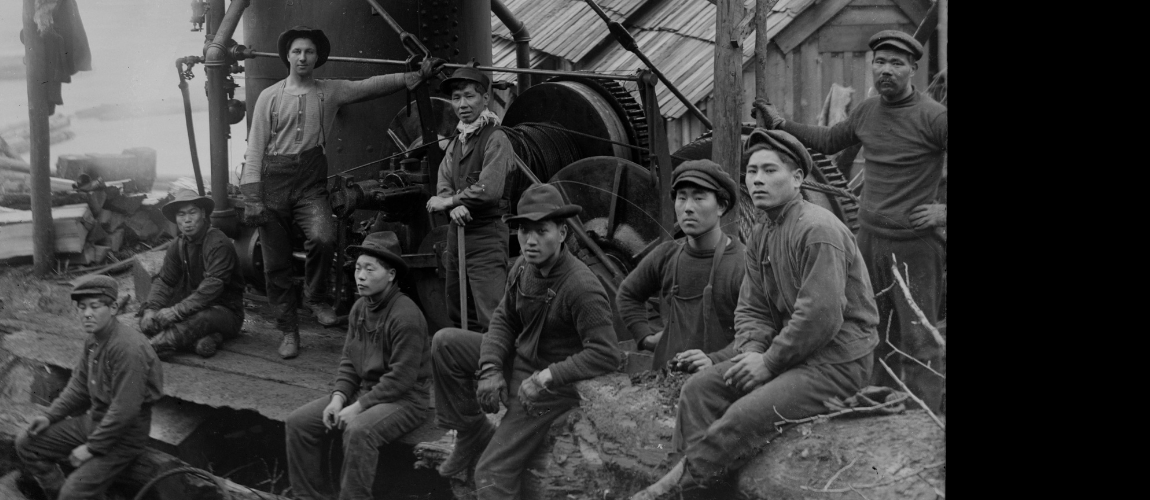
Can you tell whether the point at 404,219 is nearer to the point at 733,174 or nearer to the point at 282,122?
the point at 282,122

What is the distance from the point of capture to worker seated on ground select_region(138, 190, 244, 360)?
266 inches

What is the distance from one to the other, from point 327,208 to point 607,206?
61.6 inches

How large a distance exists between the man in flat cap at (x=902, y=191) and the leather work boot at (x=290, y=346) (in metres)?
3.20

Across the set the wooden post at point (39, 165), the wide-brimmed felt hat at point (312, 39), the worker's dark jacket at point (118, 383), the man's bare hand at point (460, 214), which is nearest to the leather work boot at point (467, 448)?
the man's bare hand at point (460, 214)

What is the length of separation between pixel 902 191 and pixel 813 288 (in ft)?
1.65

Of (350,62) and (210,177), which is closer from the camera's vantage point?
(350,62)

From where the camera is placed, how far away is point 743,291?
5.00 metres

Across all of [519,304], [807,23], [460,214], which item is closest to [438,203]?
[460,214]

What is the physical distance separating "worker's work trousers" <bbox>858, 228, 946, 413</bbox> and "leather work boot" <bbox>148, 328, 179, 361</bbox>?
3922 mm

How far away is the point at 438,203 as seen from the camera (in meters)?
5.99

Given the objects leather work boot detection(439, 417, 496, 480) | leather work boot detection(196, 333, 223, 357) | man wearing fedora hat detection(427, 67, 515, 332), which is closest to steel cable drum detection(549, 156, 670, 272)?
man wearing fedora hat detection(427, 67, 515, 332)

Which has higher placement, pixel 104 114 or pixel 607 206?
pixel 104 114

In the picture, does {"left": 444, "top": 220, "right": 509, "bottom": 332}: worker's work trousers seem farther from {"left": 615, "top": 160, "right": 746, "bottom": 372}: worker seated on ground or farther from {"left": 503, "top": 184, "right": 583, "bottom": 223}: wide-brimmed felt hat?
{"left": 615, "top": 160, "right": 746, "bottom": 372}: worker seated on ground
